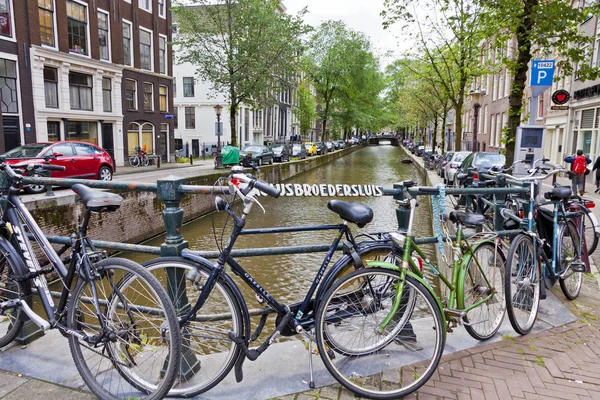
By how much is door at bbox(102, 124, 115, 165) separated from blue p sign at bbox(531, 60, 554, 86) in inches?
920

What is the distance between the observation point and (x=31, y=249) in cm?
287

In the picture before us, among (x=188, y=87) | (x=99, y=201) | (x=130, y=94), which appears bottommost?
(x=99, y=201)

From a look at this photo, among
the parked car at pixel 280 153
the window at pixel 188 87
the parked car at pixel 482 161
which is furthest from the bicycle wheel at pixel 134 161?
the parked car at pixel 482 161

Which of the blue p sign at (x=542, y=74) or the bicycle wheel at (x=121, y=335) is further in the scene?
the blue p sign at (x=542, y=74)

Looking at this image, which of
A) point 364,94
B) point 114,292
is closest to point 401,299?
point 114,292

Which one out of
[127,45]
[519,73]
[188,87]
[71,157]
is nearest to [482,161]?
[519,73]

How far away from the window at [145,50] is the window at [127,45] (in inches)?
43.6

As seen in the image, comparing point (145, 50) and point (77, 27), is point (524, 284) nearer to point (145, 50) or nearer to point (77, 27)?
point (77, 27)

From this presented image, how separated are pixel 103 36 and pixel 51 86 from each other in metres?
4.94

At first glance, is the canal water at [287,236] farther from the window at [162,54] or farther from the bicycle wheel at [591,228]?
the window at [162,54]

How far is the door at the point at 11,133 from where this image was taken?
19016 mm

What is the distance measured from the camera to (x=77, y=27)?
75.7 feet

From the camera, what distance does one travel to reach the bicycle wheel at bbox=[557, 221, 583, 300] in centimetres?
416

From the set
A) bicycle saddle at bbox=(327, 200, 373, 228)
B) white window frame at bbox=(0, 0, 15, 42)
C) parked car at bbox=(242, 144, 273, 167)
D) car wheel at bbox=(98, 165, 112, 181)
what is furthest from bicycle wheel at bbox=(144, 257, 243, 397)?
parked car at bbox=(242, 144, 273, 167)
